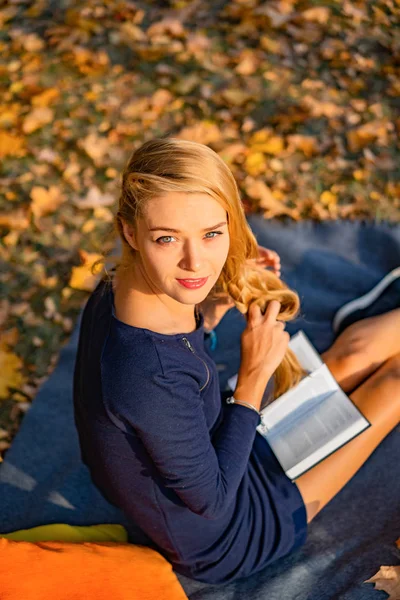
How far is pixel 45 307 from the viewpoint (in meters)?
3.66

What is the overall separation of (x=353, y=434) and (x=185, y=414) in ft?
2.79

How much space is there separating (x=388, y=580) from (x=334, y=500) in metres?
0.40

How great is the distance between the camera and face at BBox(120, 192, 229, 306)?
1.74 metres

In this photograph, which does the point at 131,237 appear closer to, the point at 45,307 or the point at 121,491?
the point at 121,491

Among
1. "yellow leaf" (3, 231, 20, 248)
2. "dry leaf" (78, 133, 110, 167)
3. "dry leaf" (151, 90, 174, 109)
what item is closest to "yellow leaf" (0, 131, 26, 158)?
"dry leaf" (78, 133, 110, 167)

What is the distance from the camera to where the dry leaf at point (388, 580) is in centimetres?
222

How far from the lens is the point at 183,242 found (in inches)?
70.4

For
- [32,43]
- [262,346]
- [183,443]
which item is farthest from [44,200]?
[183,443]

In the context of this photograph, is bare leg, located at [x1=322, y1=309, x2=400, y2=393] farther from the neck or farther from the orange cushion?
the orange cushion

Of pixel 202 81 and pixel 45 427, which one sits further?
pixel 202 81

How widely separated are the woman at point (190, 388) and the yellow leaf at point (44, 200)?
6.47 ft

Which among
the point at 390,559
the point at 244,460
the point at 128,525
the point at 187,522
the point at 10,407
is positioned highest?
the point at 244,460

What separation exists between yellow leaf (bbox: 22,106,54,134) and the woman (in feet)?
9.07

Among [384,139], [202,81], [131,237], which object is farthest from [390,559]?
[202,81]
